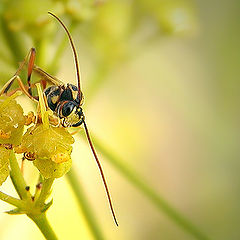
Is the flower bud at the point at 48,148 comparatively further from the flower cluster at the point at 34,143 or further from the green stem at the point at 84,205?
the green stem at the point at 84,205

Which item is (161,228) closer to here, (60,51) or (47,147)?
(60,51)

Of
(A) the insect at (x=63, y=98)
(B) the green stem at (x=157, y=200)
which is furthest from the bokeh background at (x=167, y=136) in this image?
(A) the insect at (x=63, y=98)

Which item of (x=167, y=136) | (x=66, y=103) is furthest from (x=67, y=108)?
(x=167, y=136)

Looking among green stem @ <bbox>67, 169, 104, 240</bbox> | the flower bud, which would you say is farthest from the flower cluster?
green stem @ <bbox>67, 169, 104, 240</bbox>

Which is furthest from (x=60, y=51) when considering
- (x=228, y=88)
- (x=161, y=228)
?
(x=228, y=88)

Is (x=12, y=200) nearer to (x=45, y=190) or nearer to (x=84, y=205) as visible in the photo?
(x=45, y=190)

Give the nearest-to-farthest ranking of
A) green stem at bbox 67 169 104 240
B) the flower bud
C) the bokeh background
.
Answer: the flower bud
green stem at bbox 67 169 104 240
the bokeh background

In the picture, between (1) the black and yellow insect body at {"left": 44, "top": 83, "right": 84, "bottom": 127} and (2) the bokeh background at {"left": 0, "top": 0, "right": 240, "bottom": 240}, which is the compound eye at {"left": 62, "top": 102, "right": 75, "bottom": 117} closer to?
(1) the black and yellow insect body at {"left": 44, "top": 83, "right": 84, "bottom": 127}
